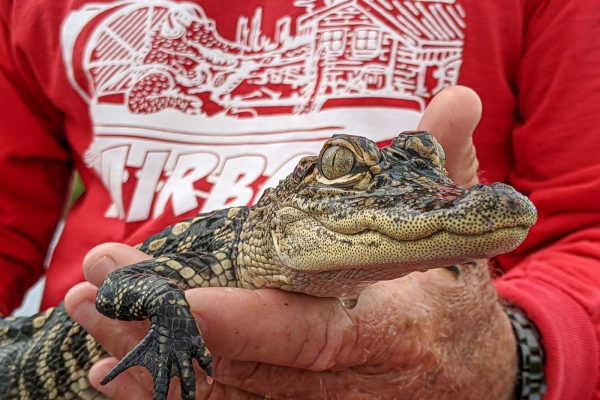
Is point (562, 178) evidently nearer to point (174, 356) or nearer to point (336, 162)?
point (336, 162)

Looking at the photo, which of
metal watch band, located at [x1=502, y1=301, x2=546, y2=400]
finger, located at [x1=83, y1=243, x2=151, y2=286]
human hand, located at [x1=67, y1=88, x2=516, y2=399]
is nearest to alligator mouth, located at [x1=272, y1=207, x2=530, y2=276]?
human hand, located at [x1=67, y1=88, x2=516, y2=399]

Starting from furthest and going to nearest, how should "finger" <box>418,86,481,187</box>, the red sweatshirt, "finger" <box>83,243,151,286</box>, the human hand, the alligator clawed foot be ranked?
the red sweatshirt < "finger" <box>418,86,481,187</box> < "finger" <box>83,243,151,286</box> < the human hand < the alligator clawed foot

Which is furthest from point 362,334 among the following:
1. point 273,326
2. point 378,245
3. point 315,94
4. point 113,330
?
point 315,94

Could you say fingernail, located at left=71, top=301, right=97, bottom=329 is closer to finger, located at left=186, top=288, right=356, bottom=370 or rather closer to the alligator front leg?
the alligator front leg

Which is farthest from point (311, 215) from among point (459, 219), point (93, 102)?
point (93, 102)

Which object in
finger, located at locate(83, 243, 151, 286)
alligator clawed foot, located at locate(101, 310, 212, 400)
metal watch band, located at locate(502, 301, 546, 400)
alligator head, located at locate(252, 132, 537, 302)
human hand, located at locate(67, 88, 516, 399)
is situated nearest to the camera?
alligator head, located at locate(252, 132, 537, 302)

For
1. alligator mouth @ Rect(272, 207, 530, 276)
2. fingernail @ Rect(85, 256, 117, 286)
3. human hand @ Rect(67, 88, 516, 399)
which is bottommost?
human hand @ Rect(67, 88, 516, 399)

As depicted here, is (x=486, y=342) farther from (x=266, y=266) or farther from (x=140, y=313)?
(x=140, y=313)
